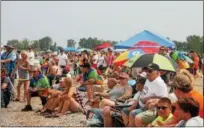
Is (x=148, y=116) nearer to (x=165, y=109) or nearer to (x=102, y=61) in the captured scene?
(x=165, y=109)

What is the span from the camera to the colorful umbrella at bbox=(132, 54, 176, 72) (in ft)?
23.9

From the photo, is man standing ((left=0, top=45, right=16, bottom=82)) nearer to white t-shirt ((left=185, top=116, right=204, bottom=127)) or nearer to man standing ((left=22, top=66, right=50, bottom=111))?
man standing ((left=22, top=66, right=50, bottom=111))

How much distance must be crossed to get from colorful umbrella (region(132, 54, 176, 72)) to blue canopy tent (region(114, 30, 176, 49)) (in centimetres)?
734

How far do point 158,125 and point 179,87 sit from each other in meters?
0.69

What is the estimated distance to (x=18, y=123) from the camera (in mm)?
8188

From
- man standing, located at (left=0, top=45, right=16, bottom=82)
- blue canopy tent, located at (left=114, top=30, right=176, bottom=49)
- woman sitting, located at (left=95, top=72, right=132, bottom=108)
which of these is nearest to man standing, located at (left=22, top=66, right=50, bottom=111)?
man standing, located at (left=0, top=45, right=16, bottom=82)

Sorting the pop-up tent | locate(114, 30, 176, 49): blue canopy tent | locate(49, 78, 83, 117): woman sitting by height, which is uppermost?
locate(114, 30, 176, 49): blue canopy tent

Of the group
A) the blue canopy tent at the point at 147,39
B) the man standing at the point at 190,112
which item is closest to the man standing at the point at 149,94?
the man standing at the point at 190,112

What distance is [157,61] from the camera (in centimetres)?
743

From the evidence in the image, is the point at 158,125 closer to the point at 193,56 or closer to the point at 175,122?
the point at 175,122

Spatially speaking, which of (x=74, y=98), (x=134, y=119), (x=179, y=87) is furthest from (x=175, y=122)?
(x=74, y=98)

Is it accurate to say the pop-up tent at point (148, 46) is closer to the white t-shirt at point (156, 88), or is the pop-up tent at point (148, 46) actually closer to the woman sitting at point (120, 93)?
the woman sitting at point (120, 93)

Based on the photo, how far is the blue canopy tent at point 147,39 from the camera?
1529 cm

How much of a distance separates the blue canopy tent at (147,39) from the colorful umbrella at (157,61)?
289 inches
